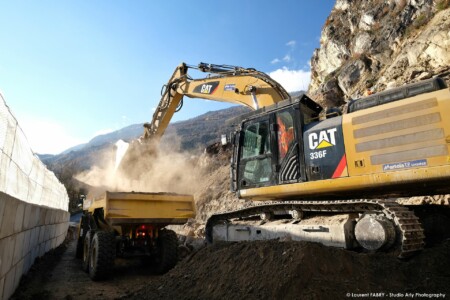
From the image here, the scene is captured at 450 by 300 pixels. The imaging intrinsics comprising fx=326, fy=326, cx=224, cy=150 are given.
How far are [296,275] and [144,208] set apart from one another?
4.81 meters

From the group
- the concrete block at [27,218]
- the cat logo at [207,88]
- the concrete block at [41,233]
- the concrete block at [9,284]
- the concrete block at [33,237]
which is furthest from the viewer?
the cat logo at [207,88]

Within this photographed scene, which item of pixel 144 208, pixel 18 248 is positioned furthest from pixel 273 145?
pixel 18 248

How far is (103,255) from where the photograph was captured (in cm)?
719

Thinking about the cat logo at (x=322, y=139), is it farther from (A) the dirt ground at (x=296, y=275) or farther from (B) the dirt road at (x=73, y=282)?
(B) the dirt road at (x=73, y=282)

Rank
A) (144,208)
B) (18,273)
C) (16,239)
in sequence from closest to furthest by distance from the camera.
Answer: (16,239) < (18,273) < (144,208)

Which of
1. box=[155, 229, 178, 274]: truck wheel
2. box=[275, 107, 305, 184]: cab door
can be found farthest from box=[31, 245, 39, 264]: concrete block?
A: box=[275, 107, 305, 184]: cab door

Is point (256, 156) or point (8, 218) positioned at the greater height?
point (256, 156)

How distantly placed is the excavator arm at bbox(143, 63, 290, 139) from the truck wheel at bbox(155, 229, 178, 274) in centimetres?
398

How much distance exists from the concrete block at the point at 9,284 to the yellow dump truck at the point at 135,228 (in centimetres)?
199

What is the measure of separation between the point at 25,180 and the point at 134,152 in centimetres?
504

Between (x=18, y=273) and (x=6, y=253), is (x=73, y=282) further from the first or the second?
(x=6, y=253)

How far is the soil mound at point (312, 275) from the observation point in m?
3.67

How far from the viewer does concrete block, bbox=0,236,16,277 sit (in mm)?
4383

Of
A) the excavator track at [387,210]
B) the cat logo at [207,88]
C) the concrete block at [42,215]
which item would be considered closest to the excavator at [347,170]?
the excavator track at [387,210]
